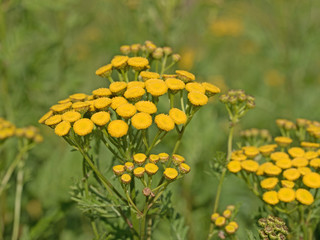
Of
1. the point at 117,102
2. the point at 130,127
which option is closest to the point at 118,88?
the point at 117,102

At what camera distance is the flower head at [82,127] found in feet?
4.30

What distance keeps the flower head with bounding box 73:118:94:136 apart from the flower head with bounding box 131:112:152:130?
0.60 ft

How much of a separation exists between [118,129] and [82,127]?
0.52ft

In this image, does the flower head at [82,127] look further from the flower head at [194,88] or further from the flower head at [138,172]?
the flower head at [194,88]

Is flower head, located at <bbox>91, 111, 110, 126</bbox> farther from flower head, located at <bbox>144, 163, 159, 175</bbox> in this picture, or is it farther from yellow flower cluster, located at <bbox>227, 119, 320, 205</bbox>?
yellow flower cluster, located at <bbox>227, 119, 320, 205</bbox>

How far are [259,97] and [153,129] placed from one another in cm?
197

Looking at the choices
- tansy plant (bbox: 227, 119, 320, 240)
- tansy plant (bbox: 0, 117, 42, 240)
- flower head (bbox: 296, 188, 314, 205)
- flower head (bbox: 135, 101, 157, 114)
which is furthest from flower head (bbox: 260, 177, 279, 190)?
tansy plant (bbox: 0, 117, 42, 240)

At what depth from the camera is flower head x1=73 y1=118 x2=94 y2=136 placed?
4.30 feet

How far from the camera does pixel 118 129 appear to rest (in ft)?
4.28

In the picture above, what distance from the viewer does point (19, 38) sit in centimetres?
273

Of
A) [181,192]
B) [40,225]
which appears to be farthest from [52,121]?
[181,192]

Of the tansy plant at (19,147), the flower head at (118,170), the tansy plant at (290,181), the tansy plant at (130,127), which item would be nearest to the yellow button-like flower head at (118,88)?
the tansy plant at (130,127)

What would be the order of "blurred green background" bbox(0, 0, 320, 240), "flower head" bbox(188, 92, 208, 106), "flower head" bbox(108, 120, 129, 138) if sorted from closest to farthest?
1. "flower head" bbox(108, 120, 129, 138)
2. "flower head" bbox(188, 92, 208, 106)
3. "blurred green background" bbox(0, 0, 320, 240)

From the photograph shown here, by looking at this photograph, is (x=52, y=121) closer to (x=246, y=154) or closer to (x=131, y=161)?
(x=131, y=161)
